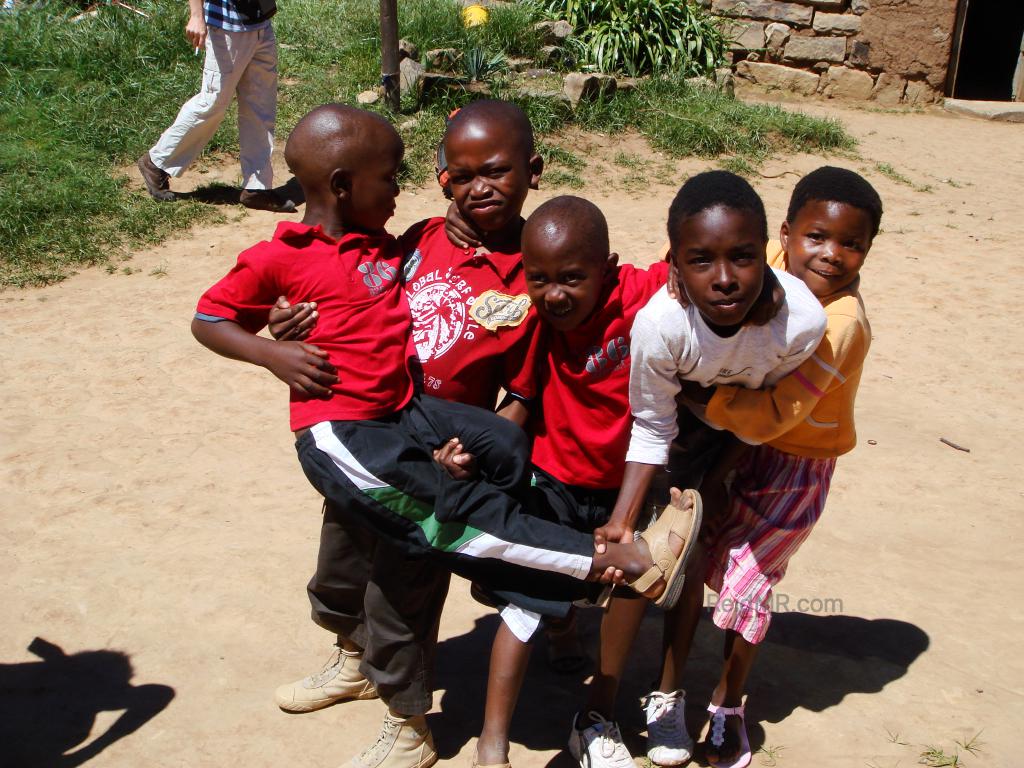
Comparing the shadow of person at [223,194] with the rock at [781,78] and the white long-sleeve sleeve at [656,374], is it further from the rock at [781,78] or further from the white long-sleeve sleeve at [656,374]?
the rock at [781,78]

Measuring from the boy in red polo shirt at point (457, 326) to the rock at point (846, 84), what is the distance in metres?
7.87

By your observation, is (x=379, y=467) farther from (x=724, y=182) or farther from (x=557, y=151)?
(x=557, y=151)

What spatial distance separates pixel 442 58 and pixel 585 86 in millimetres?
1178

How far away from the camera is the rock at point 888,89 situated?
9273 millimetres

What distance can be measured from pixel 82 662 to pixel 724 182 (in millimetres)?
2367

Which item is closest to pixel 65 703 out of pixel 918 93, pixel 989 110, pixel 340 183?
pixel 340 183

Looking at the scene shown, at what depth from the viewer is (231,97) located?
637 centimetres

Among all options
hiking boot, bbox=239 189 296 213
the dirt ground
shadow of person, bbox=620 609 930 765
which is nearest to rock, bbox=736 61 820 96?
the dirt ground

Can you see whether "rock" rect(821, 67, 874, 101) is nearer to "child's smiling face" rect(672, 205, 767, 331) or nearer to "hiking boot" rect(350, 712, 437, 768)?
"child's smiling face" rect(672, 205, 767, 331)

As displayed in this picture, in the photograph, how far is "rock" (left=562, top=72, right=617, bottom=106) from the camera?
25.8 feet

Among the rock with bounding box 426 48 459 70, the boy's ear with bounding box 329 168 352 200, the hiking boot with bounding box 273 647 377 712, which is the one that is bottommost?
the hiking boot with bounding box 273 647 377 712

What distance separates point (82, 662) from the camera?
9.86 feet

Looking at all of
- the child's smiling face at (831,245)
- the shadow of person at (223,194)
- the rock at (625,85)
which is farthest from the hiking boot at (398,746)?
the rock at (625,85)

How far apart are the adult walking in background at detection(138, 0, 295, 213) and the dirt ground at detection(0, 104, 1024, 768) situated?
3.29 ft
